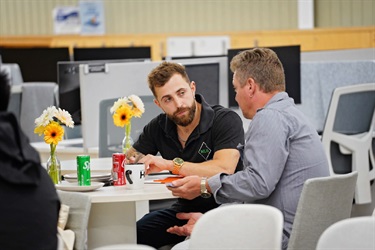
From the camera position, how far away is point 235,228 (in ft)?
8.30

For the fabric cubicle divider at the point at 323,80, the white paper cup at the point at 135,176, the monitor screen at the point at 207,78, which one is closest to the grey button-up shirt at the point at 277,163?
the white paper cup at the point at 135,176

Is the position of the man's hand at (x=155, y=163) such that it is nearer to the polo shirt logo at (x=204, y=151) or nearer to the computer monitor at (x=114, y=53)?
the polo shirt logo at (x=204, y=151)

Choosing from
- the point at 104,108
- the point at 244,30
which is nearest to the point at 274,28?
the point at 244,30

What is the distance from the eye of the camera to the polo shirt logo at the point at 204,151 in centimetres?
366

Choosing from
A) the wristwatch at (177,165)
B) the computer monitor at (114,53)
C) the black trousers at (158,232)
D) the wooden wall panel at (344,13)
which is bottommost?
the black trousers at (158,232)

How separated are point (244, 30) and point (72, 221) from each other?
7087 millimetres

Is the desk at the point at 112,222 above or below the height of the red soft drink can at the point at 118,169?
below

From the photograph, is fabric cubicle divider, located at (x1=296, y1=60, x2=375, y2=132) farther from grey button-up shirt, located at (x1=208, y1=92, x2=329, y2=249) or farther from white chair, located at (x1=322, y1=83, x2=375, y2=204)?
grey button-up shirt, located at (x1=208, y1=92, x2=329, y2=249)

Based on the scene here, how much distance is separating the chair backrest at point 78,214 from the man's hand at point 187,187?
38 cm

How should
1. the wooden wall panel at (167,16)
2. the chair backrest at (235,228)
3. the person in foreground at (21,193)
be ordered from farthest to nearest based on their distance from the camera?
the wooden wall panel at (167,16), the chair backrest at (235,228), the person in foreground at (21,193)

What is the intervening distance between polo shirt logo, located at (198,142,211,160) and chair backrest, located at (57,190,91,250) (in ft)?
2.66

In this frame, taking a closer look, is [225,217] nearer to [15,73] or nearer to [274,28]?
[15,73]

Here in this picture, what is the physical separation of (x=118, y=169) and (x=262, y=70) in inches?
27.5

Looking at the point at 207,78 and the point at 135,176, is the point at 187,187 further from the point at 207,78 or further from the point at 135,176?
the point at 207,78
